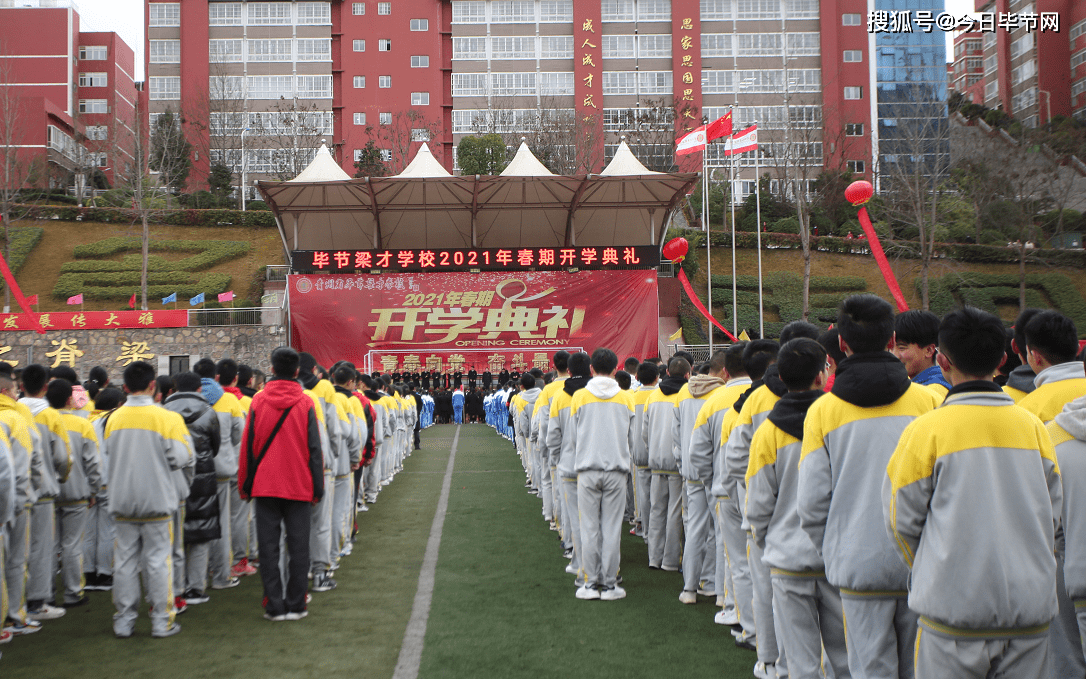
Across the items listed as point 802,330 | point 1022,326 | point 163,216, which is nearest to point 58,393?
point 802,330

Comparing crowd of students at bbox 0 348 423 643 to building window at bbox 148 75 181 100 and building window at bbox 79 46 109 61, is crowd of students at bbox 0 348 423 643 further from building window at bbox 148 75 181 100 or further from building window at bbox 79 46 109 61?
building window at bbox 79 46 109 61

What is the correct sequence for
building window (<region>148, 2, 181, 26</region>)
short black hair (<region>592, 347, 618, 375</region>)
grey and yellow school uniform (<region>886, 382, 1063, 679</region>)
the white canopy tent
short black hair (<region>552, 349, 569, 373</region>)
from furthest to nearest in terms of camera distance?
1. building window (<region>148, 2, 181, 26</region>)
2. the white canopy tent
3. short black hair (<region>552, 349, 569, 373</region>)
4. short black hair (<region>592, 347, 618, 375</region>)
5. grey and yellow school uniform (<region>886, 382, 1063, 679</region>)

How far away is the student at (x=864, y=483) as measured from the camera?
112 inches

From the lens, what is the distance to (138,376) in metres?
5.20

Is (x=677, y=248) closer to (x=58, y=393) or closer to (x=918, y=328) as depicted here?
(x=58, y=393)

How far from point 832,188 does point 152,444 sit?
3886 cm

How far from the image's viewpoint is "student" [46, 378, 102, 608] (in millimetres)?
5840

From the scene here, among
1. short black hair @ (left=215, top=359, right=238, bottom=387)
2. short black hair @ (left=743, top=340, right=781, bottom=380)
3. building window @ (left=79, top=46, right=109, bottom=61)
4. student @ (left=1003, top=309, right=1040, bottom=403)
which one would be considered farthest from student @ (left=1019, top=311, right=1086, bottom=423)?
building window @ (left=79, top=46, right=109, bottom=61)

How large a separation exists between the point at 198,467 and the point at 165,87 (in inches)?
2007

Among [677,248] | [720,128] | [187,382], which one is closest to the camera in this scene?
[187,382]

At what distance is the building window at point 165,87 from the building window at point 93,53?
562 cm

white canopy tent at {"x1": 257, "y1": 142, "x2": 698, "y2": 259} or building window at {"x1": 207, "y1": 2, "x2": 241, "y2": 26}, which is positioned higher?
building window at {"x1": 207, "y1": 2, "x2": 241, "y2": 26}

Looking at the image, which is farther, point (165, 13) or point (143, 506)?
point (165, 13)

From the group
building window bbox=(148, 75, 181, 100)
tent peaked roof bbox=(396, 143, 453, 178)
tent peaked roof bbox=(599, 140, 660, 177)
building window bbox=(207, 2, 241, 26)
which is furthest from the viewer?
building window bbox=(207, 2, 241, 26)
